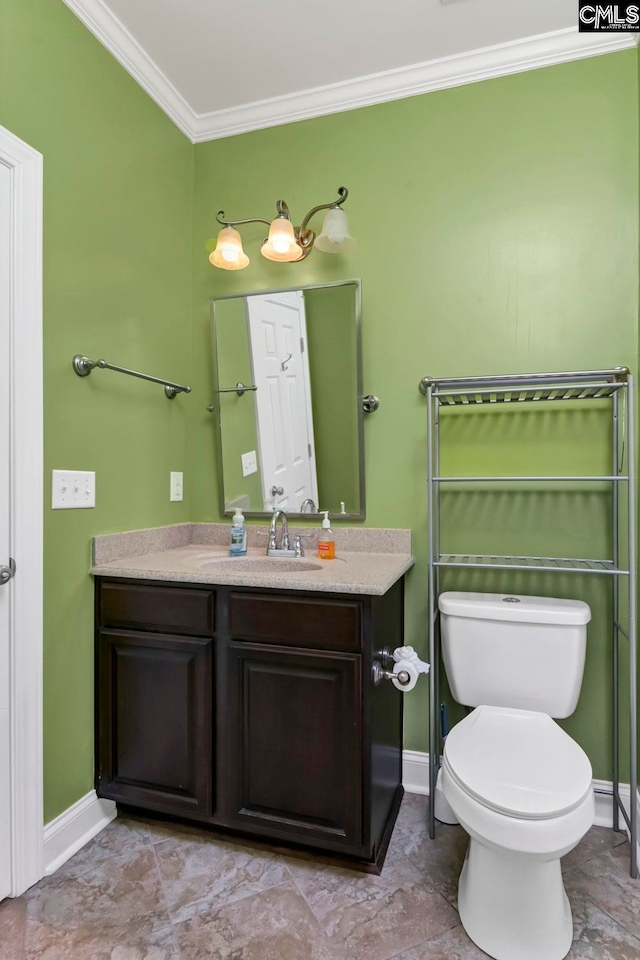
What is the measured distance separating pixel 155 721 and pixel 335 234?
176cm

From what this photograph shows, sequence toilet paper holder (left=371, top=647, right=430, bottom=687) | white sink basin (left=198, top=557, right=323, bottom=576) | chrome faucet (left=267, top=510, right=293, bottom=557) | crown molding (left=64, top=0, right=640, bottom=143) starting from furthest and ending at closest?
1. chrome faucet (left=267, top=510, right=293, bottom=557)
2. white sink basin (left=198, top=557, right=323, bottom=576)
3. crown molding (left=64, top=0, right=640, bottom=143)
4. toilet paper holder (left=371, top=647, right=430, bottom=687)

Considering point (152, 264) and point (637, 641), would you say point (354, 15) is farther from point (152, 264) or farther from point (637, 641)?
point (637, 641)

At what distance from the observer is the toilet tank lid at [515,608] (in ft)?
5.15

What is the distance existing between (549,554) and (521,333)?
79cm

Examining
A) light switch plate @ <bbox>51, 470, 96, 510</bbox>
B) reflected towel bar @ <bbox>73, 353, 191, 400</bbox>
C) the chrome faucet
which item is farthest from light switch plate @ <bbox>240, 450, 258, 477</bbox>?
light switch plate @ <bbox>51, 470, 96, 510</bbox>

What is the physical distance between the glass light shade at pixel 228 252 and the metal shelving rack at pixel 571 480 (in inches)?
35.6

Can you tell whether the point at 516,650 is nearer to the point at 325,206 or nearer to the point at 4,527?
the point at 4,527

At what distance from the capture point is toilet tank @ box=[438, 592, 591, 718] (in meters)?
1.57

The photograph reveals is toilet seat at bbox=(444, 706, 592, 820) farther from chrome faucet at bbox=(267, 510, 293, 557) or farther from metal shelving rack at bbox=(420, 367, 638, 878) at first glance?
chrome faucet at bbox=(267, 510, 293, 557)

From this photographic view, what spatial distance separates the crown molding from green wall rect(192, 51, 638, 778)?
41 millimetres

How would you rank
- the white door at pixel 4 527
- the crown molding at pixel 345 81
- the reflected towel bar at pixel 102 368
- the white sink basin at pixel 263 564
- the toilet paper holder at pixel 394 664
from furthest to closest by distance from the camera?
the white sink basin at pixel 263 564 < the crown molding at pixel 345 81 < the reflected towel bar at pixel 102 368 < the toilet paper holder at pixel 394 664 < the white door at pixel 4 527

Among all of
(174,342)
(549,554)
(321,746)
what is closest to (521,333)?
(549,554)

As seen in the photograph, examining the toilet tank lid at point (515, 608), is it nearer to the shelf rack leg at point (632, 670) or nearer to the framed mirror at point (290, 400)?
the shelf rack leg at point (632, 670)

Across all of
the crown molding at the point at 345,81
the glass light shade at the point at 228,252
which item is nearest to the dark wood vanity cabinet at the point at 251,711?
the glass light shade at the point at 228,252
